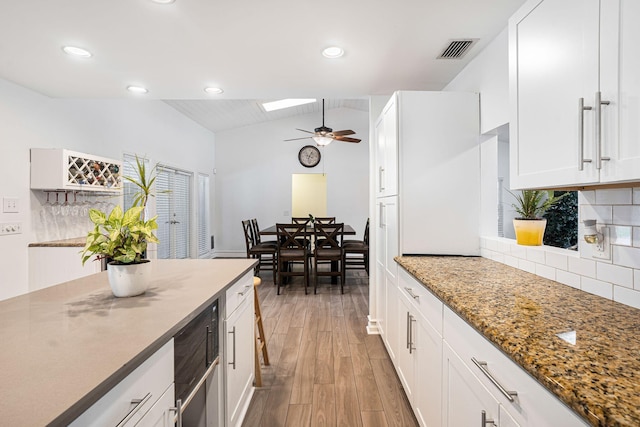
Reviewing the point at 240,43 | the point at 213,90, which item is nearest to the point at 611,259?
the point at 240,43

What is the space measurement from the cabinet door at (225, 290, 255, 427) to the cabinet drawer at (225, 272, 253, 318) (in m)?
0.03

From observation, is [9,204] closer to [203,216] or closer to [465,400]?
[465,400]

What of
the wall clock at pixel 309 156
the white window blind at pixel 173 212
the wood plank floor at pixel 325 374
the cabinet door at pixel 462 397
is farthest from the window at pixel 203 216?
the cabinet door at pixel 462 397

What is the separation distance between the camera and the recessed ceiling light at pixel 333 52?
2294mm

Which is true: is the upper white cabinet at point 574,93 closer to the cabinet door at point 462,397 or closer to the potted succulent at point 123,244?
the cabinet door at point 462,397

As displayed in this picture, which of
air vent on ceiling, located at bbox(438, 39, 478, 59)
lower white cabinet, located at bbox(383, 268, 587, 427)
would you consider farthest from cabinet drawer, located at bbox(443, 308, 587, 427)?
air vent on ceiling, located at bbox(438, 39, 478, 59)

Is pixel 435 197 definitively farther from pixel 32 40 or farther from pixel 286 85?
pixel 32 40

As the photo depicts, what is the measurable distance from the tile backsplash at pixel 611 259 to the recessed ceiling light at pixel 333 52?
5.49 feet

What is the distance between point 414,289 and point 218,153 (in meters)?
6.60

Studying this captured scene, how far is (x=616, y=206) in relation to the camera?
131cm

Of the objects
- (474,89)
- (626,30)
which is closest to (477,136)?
(474,89)

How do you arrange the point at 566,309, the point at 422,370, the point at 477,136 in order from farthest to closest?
the point at 477,136
the point at 422,370
the point at 566,309

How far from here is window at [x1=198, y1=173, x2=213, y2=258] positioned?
6.91 metres

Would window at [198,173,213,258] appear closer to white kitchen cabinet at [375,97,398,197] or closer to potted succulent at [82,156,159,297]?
white kitchen cabinet at [375,97,398,197]
